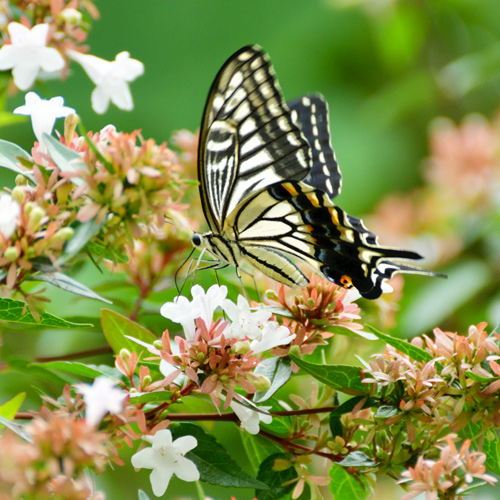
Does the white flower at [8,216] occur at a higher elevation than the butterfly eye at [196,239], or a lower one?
lower

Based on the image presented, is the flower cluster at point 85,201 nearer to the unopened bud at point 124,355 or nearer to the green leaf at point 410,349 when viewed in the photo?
the unopened bud at point 124,355

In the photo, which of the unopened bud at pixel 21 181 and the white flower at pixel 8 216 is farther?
the unopened bud at pixel 21 181

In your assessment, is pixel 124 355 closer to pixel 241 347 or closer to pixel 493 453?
pixel 241 347

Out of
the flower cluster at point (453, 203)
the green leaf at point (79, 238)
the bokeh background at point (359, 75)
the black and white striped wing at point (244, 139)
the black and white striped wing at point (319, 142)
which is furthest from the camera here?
the bokeh background at point (359, 75)

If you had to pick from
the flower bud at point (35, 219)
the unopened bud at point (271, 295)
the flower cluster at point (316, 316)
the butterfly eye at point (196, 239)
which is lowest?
the flower cluster at point (316, 316)

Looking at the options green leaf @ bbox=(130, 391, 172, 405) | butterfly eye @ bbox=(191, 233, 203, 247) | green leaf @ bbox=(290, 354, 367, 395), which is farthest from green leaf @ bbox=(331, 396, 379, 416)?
butterfly eye @ bbox=(191, 233, 203, 247)

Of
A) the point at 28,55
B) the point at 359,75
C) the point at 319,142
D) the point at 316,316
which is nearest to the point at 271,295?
the point at 316,316

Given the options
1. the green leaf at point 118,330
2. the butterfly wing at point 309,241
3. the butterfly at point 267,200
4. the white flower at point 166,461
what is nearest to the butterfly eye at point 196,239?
the butterfly at point 267,200
